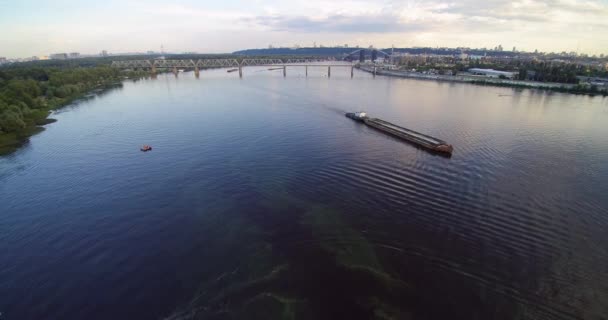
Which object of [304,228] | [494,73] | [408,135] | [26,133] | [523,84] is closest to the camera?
[304,228]

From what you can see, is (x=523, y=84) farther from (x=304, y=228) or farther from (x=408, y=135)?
(x=304, y=228)

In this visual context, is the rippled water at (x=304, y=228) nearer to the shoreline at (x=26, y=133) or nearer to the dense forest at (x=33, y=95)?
Result: the shoreline at (x=26, y=133)

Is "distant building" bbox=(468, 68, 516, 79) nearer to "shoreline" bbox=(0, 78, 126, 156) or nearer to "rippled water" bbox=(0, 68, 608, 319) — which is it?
"rippled water" bbox=(0, 68, 608, 319)

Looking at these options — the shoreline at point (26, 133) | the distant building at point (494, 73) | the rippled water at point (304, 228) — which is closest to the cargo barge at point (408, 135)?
the rippled water at point (304, 228)

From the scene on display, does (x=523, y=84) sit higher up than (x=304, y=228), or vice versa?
(x=523, y=84)

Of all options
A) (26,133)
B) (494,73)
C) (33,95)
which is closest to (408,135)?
(26,133)
